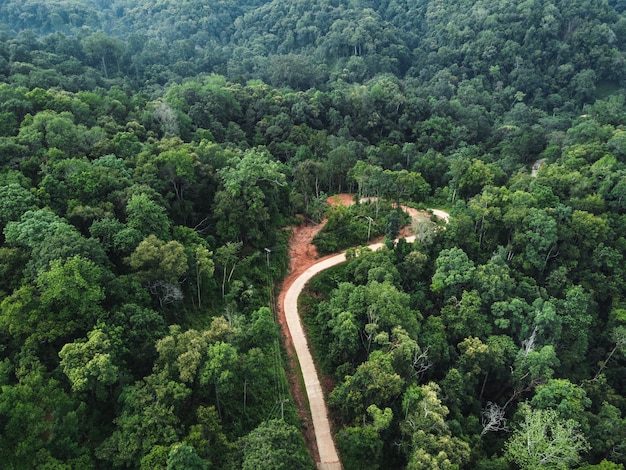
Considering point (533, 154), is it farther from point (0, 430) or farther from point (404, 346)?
point (0, 430)

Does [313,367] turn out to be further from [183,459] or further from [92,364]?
[92,364]

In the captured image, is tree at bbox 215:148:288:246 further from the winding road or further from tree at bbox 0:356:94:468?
tree at bbox 0:356:94:468

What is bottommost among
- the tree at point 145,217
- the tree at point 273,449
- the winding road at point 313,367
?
the winding road at point 313,367

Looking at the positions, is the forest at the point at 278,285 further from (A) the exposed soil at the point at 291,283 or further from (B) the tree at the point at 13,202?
(A) the exposed soil at the point at 291,283

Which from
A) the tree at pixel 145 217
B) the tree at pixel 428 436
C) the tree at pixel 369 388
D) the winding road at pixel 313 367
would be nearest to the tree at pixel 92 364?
the tree at pixel 145 217

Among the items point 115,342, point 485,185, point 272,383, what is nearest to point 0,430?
point 115,342

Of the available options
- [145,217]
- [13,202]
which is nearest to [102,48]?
[13,202]
